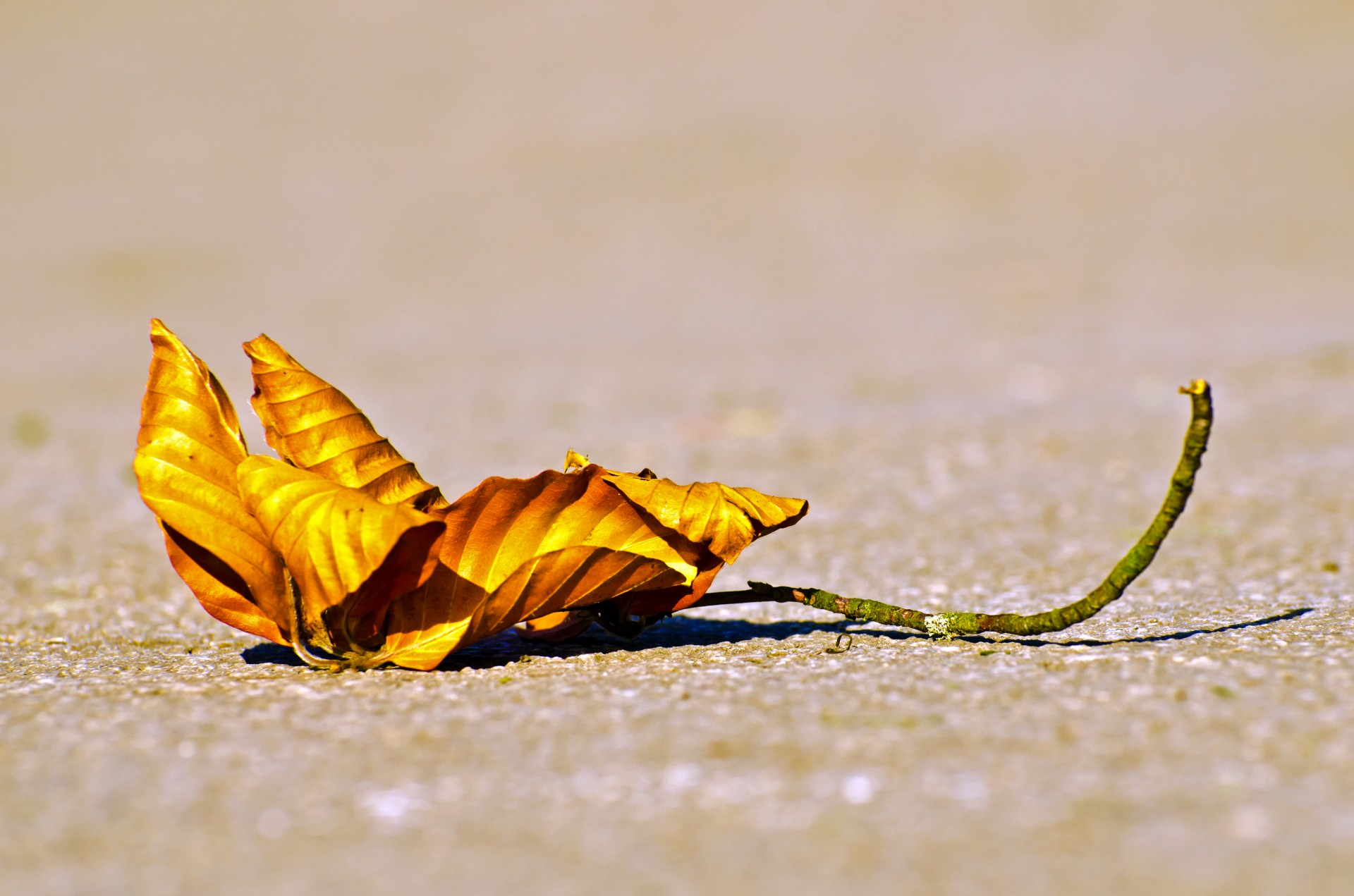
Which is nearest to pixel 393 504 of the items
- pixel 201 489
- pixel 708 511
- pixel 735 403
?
pixel 201 489

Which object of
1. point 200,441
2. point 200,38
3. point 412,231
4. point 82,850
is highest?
point 200,38

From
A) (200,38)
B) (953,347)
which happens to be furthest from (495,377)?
(200,38)

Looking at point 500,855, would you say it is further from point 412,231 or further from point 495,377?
point 412,231

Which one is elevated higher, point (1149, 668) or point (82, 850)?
A: point (1149, 668)

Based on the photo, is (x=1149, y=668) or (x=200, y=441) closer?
(x=1149, y=668)

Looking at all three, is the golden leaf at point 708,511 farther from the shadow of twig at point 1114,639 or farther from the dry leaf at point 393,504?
the shadow of twig at point 1114,639

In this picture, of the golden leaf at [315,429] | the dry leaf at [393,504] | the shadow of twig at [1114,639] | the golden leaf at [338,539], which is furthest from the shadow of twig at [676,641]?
the golden leaf at [315,429]
